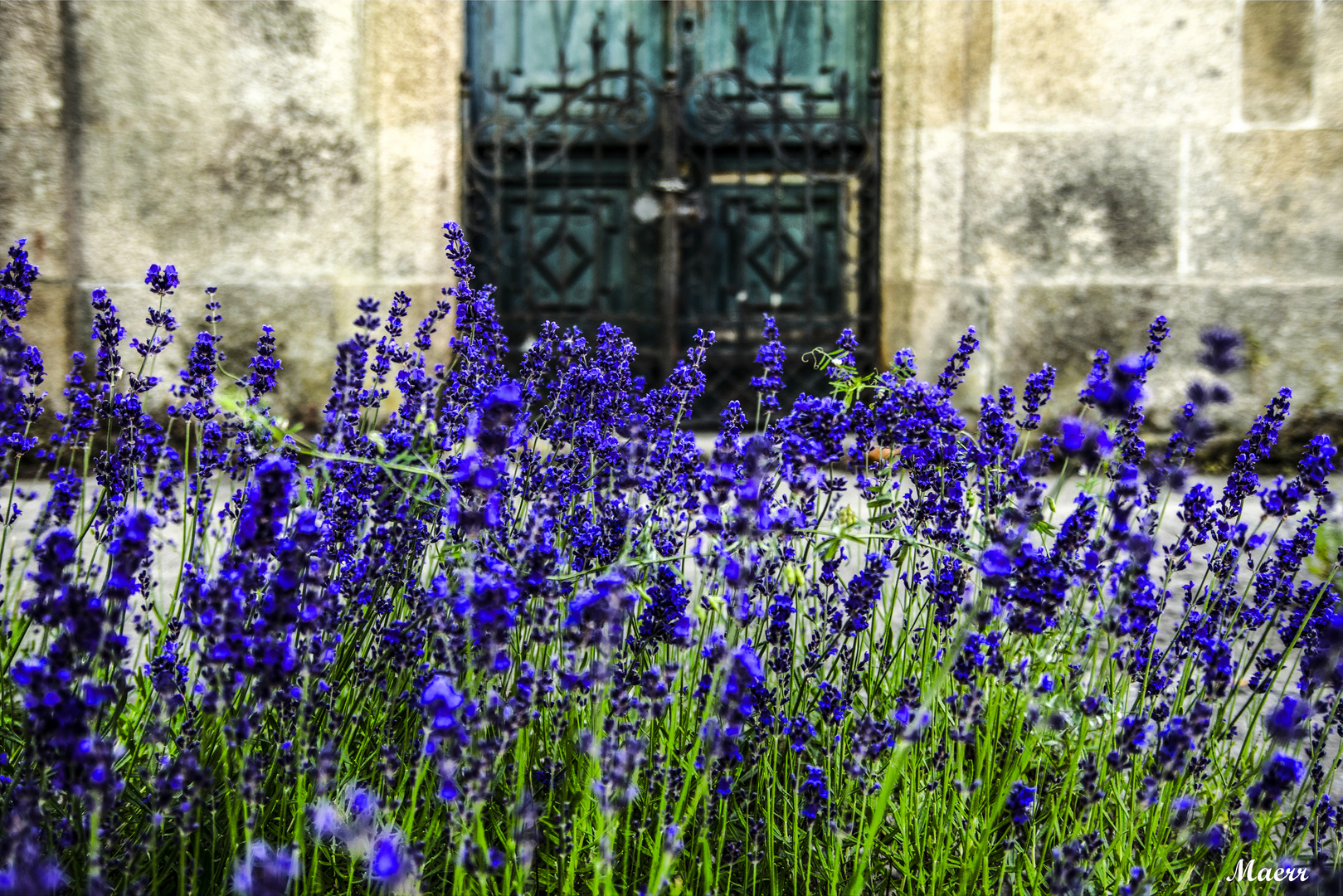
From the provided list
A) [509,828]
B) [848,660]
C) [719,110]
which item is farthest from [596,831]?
[719,110]

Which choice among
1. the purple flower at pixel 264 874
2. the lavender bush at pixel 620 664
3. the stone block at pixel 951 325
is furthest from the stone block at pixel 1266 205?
the purple flower at pixel 264 874

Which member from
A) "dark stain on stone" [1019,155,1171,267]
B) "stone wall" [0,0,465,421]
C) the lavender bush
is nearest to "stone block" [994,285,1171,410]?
"dark stain on stone" [1019,155,1171,267]

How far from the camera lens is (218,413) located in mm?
2248

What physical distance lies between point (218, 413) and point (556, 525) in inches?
29.8

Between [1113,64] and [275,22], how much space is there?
3.47 m

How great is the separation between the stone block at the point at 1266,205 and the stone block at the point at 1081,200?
5.0 inches

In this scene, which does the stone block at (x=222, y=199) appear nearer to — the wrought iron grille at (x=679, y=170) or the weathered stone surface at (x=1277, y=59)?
the wrought iron grille at (x=679, y=170)

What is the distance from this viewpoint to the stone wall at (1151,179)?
464 centimetres

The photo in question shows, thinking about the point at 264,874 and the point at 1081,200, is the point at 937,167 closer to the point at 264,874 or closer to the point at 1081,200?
the point at 1081,200

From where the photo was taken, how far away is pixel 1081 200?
474 cm

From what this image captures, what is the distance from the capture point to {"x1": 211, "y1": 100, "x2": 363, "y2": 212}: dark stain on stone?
4.63m

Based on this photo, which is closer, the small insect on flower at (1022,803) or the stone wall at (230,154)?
the small insect on flower at (1022,803)

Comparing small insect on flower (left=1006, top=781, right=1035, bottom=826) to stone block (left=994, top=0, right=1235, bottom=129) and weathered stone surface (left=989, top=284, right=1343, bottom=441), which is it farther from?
stone block (left=994, top=0, right=1235, bottom=129)

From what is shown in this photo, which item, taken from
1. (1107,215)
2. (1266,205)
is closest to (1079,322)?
(1107,215)
